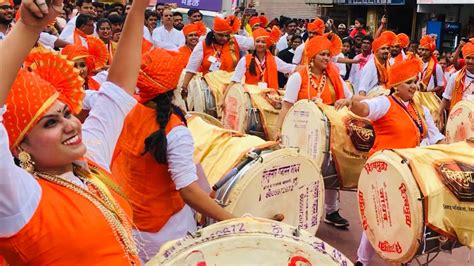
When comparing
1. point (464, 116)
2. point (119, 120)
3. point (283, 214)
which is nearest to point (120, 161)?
point (119, 120)

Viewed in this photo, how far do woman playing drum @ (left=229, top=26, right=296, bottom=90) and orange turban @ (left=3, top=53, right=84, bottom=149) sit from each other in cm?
511

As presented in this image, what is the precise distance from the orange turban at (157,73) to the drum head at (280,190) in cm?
62

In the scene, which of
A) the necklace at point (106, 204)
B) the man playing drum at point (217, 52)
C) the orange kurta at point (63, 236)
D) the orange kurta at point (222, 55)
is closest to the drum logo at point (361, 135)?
the necklace at point (106, 204)

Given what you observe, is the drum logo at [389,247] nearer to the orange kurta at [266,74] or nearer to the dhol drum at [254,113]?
the dhol drum at [254,113]

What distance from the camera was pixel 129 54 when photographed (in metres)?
2.36

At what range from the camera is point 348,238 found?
210 inches

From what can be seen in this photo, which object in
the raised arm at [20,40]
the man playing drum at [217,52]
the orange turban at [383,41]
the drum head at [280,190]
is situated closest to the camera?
the raised arm at [20,40]

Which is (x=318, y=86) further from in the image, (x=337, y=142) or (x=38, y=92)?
(x=38, y=92)

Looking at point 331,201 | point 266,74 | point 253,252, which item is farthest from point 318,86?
point 253,252

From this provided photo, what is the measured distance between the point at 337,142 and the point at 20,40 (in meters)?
3.72

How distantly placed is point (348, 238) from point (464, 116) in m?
1.60

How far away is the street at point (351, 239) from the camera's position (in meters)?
4.80

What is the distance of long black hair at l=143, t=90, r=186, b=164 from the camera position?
276cm

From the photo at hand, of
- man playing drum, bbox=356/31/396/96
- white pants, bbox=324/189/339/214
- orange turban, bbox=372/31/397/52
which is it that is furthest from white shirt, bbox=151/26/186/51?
white pants, bbox=324/189/339/214
